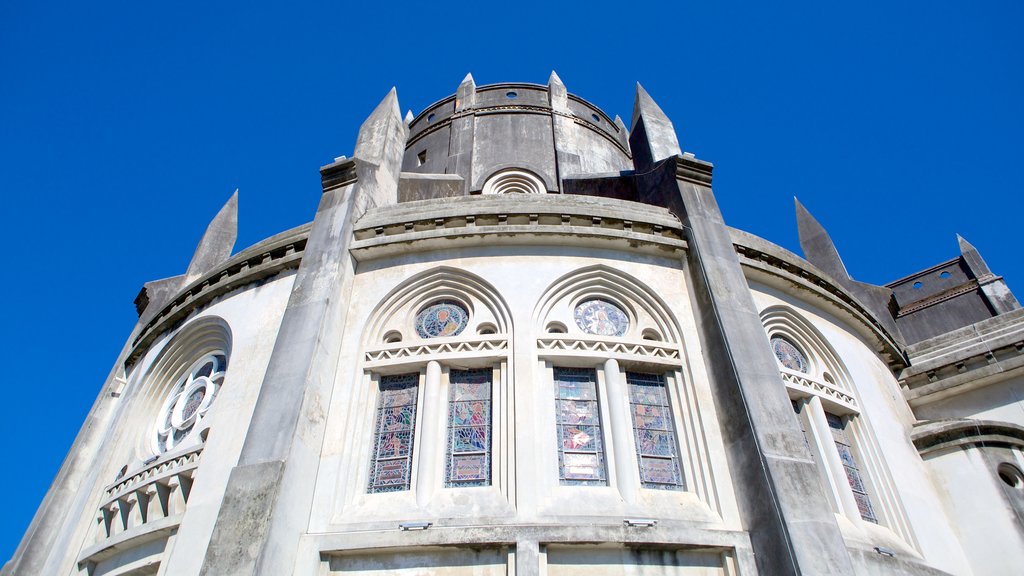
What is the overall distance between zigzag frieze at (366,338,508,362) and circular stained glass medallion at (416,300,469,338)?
41 centimetres

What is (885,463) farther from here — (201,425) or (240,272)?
(240,272)

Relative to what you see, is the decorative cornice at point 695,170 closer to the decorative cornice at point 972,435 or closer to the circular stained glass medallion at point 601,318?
the circular stained glass medallion at point 601,318

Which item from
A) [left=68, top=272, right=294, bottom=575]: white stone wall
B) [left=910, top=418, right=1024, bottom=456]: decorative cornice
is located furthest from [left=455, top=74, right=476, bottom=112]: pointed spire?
[left=910, top=418, right=1024, bottom=456]: decorative cornice

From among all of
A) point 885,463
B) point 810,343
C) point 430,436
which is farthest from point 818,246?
point 430,436

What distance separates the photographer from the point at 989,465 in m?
12.8

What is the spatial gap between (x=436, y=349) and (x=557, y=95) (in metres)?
14.6

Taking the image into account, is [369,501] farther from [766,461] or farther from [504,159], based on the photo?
[504,159]

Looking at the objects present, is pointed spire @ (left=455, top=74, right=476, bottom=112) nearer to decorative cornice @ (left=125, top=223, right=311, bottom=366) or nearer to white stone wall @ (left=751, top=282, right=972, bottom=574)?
decorative cornice @ (left=125, top=223, right=311, bottom=366)

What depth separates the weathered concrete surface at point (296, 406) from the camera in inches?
336

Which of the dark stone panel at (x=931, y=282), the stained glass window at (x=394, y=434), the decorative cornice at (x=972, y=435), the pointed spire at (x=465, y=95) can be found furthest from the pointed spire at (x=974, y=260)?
the stained glass window at (x=394, y=434)

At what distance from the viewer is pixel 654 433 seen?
→ 10.5 metres

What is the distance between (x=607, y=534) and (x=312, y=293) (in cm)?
597

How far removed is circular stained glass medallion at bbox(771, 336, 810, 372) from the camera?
42.0 ft

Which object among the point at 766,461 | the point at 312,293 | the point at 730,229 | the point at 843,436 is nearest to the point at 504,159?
the point at 730,229
